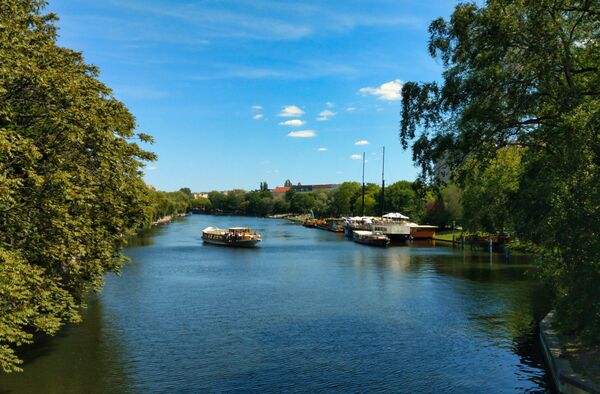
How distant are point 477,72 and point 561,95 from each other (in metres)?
3.15

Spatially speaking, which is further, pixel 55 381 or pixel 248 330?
pixel 248 330

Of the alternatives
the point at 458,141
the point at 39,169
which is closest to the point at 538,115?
the point at 458,141

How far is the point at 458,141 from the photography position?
19.7m

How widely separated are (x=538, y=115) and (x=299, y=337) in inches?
624

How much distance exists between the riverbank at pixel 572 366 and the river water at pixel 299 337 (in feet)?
3.92

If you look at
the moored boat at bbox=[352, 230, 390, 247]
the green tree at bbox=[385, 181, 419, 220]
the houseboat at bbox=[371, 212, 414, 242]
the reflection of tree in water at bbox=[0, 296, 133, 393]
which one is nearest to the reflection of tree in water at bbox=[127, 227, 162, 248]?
the moored boat at bbox=[352, 230, 390, 247]

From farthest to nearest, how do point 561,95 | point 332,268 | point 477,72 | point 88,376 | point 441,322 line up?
point 332,268 → point 441,322 → point 88,376 → point 477,72 → point 561,95

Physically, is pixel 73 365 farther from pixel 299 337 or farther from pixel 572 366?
pixel 572 366

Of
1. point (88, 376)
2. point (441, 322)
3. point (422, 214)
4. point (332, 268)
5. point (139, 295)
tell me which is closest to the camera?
point (88, 376)

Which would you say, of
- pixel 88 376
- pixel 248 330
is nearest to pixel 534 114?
pixel 248 330

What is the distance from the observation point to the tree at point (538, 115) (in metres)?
14.7

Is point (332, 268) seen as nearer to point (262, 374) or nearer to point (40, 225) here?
point (262, 374)

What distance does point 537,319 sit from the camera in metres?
30.4

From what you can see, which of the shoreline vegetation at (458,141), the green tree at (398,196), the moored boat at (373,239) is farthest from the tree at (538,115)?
the green tree at (398,196)
